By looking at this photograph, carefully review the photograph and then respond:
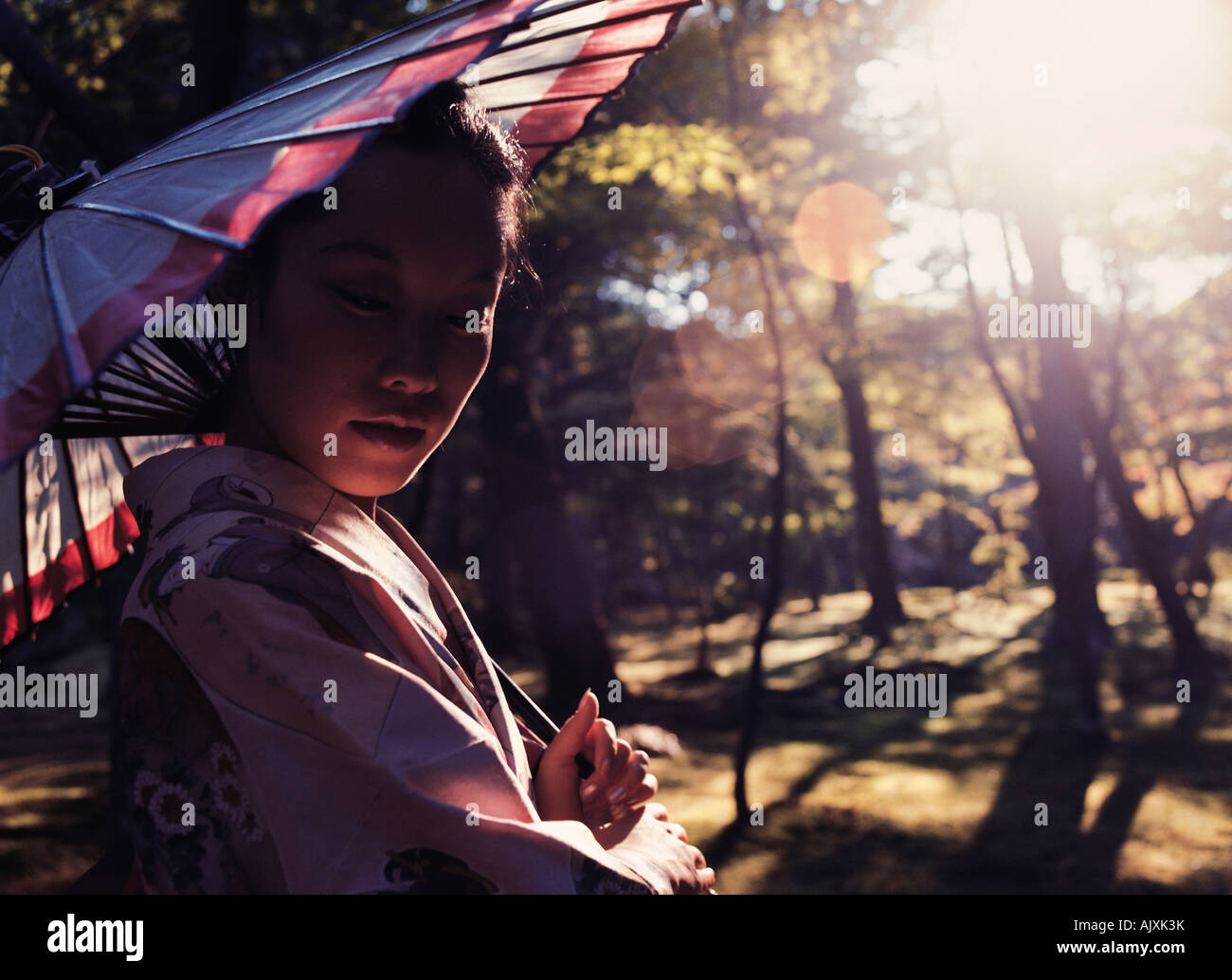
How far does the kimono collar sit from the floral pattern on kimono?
1 centimetres

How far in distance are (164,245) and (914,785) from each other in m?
9.77

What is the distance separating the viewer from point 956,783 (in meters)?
9.71

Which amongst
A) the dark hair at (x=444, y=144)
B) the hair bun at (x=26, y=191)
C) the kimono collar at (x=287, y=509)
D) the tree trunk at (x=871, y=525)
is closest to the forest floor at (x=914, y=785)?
the tree trunk at (x=871, y=525)

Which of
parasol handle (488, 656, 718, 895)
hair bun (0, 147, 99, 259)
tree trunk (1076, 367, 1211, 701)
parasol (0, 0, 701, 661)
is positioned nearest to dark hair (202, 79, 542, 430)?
parasol (0, 0, 701, 661)

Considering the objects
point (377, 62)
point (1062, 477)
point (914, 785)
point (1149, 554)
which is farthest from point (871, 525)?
point (377, 62)

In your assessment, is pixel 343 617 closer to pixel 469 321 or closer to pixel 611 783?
pixel 469 321

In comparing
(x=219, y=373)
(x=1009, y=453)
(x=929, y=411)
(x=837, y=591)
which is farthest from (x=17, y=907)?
(x=837, y=591)

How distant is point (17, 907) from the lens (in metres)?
2.44

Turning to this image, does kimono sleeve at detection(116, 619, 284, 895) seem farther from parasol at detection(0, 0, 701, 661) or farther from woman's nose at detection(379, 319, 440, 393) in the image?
woman's nose at detection(379, 319, 440, 393)

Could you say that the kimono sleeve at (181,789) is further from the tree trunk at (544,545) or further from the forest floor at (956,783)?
the tree trunk at (544,545)

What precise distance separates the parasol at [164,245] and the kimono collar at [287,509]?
0.23 m

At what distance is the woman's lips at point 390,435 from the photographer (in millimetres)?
1577

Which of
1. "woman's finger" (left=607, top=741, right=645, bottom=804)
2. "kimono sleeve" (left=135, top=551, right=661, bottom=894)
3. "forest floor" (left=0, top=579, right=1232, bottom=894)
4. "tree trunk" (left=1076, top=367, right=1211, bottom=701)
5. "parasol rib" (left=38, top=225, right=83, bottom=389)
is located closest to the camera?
"parasol rib" (left=38, top=225, right=83, bottom=389)

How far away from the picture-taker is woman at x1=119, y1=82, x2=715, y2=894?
1.23m
